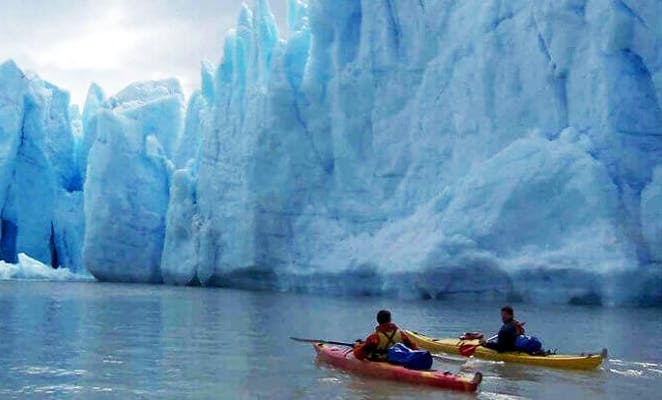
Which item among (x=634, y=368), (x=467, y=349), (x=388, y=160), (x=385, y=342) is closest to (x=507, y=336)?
(x=467, y=349)

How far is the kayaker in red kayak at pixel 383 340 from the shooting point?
8078mm

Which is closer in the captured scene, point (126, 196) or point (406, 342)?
point (406, 342)

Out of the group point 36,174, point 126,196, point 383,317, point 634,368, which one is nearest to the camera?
point 383,317

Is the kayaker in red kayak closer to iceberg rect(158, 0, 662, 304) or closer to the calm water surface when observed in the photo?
the calm water surface

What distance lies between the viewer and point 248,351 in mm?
9773

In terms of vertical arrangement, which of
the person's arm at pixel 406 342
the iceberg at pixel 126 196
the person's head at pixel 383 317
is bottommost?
the person's arm at pixel 406 342

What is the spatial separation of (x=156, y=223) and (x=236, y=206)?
6970 millimetres

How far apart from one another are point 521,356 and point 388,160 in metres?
15.3

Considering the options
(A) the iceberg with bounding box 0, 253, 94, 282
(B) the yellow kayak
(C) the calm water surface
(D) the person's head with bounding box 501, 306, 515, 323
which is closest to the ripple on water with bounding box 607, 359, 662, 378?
(C) the calm water surface

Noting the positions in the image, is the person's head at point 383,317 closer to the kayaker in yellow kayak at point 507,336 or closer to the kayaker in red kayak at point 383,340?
the kayaker in red kayak at point 383,340

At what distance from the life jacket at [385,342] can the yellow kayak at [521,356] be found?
155 cm

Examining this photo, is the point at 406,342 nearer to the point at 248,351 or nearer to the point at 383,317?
the point at 383,317

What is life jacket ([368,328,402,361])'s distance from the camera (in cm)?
810

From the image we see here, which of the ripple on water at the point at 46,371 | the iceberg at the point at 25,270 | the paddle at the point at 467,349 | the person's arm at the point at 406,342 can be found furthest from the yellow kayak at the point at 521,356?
the iceberg at the point at 25,270
